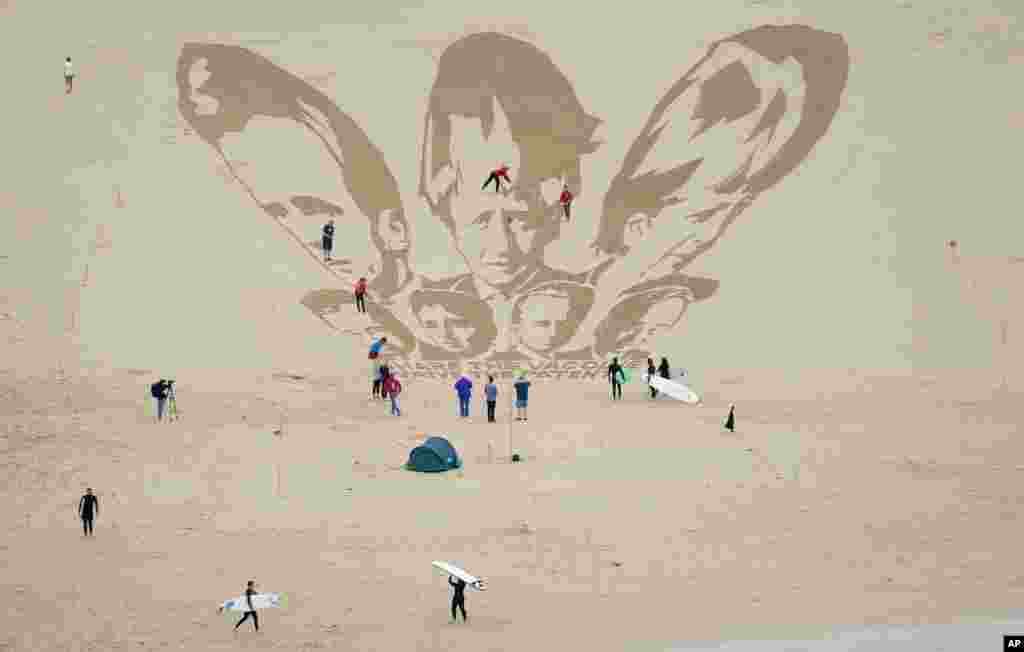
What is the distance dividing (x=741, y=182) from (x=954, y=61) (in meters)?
7.36

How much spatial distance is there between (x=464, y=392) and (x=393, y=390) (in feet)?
3.85

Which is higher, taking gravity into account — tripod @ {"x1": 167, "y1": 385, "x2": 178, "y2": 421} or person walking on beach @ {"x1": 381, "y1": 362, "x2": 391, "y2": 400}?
person walking on beach @ {"x1": 381, "y1": 362, "x2": 391, "y2": 400}

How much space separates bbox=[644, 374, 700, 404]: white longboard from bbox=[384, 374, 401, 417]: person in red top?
14.6 feet

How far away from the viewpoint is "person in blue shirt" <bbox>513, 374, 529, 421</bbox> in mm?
28438

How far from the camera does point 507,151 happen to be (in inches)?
1515

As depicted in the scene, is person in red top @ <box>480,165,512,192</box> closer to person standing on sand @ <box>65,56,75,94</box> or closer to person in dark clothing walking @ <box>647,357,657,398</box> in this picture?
person in dark clothing walking @ <box>647,357,657,398</box>

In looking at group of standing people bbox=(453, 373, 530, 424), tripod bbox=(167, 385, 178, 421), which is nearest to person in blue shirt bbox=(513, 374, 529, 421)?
group of standing people bbox=(453, 373, 530, 424)

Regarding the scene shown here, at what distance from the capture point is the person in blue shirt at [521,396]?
28438mm

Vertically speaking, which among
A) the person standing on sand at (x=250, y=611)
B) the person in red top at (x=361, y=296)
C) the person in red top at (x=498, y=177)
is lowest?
the person standing on sand at (x=250, y=611)

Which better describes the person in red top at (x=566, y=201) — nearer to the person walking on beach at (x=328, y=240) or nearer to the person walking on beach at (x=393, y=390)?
the person walking on beach at (x=328, y=240)

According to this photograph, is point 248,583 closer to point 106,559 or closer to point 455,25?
point 106,559

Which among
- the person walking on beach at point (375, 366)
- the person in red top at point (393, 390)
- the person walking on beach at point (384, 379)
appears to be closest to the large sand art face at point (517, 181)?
the person walking on beach at point (375, 366)

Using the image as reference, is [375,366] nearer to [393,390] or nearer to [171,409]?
[393,390]

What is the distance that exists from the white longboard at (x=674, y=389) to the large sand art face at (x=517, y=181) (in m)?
1.93
